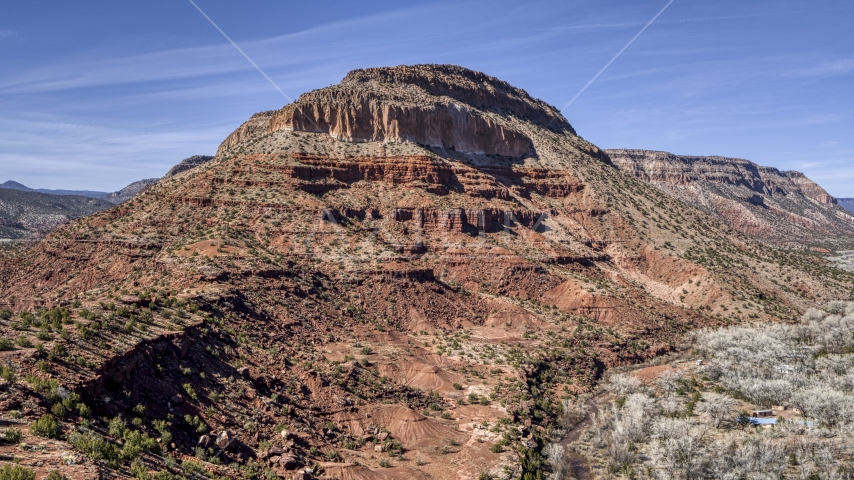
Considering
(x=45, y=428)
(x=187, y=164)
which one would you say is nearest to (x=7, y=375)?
(x=45, y=428)

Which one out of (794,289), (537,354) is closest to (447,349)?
(537,354)

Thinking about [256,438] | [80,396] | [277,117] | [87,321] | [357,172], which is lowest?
[256,438]

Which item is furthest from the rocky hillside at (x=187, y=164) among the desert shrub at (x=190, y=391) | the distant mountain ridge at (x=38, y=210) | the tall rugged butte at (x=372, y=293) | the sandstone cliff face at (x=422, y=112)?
the desert shrub at (x=190, y=391)

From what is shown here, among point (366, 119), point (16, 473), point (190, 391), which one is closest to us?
point (16, 473)

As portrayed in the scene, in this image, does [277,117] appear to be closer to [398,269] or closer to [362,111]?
[362,111]

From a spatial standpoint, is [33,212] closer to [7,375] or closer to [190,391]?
[190,391]

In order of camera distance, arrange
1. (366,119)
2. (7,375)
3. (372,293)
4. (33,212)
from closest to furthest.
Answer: (7,375) < (372,293) < (366,119) < (33,212)
